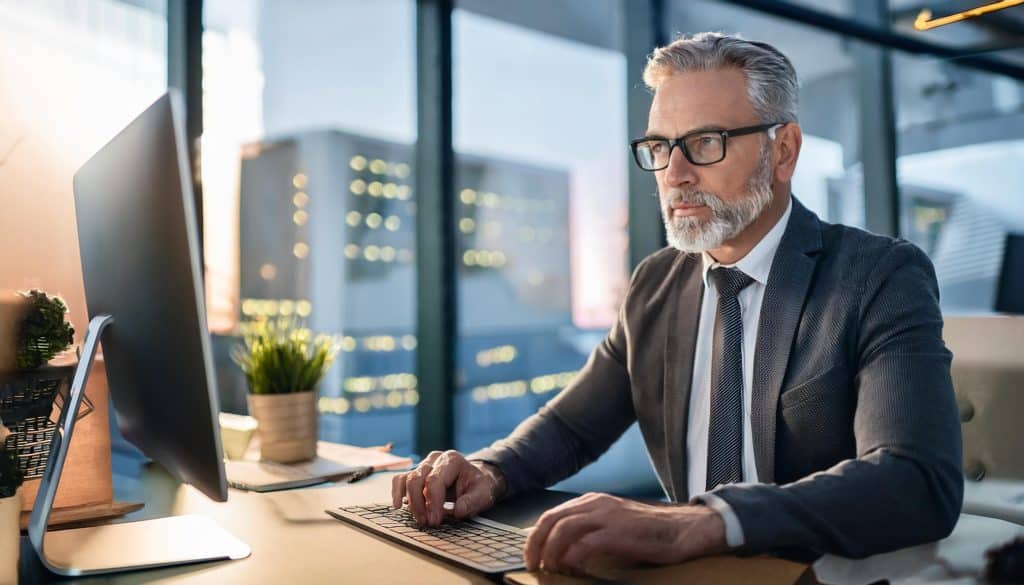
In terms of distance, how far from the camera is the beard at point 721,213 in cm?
142

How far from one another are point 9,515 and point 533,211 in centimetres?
493

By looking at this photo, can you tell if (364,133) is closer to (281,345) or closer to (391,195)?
(391,195)

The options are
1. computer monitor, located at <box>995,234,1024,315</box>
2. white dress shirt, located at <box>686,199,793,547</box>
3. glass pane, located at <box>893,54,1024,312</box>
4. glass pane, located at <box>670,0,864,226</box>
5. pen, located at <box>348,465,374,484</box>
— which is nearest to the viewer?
white dress shirt, located at <box>686,199,793,547</box>

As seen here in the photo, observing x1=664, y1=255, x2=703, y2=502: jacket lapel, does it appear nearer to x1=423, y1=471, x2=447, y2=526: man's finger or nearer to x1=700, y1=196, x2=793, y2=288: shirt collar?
x1=700, y1=196, x2=793, y2=288: shirt collar

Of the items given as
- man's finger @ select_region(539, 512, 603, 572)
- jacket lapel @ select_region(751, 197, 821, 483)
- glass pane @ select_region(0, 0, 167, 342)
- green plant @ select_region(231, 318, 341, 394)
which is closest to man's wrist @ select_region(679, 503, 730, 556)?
man's finger @ select_region(539, 512, 603, 572)

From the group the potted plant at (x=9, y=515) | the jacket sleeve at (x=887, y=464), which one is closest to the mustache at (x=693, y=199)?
the jacket sleeve at (x=887, y=464)

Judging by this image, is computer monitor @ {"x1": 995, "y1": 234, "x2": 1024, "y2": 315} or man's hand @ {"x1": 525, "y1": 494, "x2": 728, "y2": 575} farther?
computer monitor @ {"x1": 995, "y1": 234, "x2": 1024, "y2": 315}

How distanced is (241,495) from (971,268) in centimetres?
344

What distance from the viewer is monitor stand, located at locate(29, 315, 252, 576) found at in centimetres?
92

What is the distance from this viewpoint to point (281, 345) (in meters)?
1.67

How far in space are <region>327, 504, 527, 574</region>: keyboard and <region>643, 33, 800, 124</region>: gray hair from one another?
0.87 m

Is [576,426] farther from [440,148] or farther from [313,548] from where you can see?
[440,148]

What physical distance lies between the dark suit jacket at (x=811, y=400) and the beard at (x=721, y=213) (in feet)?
0.23

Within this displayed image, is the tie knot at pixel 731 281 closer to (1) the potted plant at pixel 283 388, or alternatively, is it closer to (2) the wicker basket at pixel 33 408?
(1) the potted plant at pixel 283 388
